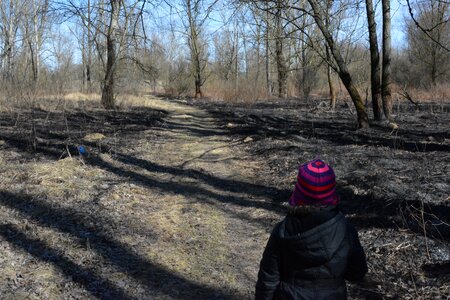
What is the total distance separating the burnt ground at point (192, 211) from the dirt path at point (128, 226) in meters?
0.02

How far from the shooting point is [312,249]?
7.43 ft

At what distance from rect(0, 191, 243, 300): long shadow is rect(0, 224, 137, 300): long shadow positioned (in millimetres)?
51

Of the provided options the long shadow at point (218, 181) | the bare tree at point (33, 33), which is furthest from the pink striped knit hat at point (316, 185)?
the bare tree at point (33, 33)

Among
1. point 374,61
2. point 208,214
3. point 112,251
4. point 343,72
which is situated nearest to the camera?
point 112,251

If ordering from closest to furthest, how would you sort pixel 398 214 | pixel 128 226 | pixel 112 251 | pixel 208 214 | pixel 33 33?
1. pixel 112 251
2. pixel 398 214
3. pixel 128 226
4. pixel 208 214
5. pixel 33 33

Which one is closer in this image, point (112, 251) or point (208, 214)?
point (112, 251)

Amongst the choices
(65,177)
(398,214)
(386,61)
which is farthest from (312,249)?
(386,61)

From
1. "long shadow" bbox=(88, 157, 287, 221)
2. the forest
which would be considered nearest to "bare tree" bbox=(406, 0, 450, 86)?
the forest

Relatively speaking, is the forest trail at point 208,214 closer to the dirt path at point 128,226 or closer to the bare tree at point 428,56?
the dirt path at point 128,226

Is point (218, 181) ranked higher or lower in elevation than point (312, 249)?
lower

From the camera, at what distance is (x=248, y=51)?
5119cm

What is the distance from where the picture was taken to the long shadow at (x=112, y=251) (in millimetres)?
3814

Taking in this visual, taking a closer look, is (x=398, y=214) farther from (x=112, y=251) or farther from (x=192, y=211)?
(x=112, y=251)

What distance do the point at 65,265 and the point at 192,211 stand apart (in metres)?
2.15
